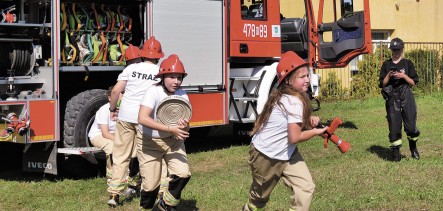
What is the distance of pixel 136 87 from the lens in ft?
24.8

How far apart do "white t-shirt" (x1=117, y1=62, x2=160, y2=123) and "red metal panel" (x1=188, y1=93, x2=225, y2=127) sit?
3.26 meters

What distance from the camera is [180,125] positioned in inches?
252

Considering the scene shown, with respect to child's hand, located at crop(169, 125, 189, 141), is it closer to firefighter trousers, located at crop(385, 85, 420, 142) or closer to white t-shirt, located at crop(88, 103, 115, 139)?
white t-shirt, located at crop(88, 103, 115, 139)

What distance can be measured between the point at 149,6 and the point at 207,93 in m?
1.83

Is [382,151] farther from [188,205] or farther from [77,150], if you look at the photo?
[77,150]

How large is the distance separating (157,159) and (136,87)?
1.07 meters

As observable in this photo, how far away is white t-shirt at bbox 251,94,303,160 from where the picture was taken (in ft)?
18.9

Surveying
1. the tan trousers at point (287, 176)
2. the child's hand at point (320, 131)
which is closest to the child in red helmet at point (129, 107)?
the tan trousers at point (287, 176)

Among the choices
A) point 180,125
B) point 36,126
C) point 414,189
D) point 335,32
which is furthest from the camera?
point 335,32

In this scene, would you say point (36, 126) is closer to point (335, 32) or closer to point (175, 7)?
point (175, 7)

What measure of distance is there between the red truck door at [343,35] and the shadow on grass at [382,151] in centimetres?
222

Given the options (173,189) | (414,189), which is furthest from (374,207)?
(173,189)

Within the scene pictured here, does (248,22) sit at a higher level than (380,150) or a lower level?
higher

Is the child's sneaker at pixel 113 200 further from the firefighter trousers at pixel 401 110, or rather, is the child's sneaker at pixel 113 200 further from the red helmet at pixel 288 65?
the firefighter trousers at pixel 401 110
